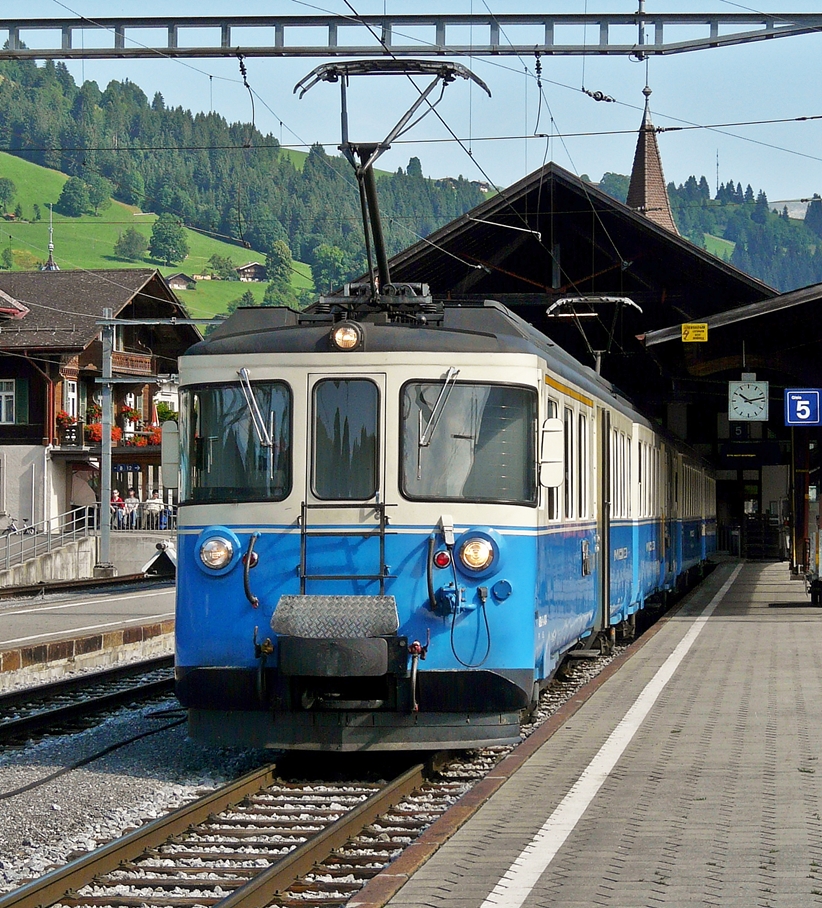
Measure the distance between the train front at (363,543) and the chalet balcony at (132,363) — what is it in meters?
45.2

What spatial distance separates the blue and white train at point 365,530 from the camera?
878 centimetres

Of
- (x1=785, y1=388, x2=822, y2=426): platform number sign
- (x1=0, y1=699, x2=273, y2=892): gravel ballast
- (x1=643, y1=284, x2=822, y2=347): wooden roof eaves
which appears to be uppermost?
(x1=643, y1=284, x2=822, y2=347): wooden roof eaves

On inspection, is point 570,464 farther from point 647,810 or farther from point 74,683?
point 74,683

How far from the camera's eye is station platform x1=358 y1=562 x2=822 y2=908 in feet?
19.0

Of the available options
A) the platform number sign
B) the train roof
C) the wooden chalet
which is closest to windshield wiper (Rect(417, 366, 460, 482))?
the train roof

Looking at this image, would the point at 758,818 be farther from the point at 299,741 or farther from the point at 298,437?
the point at 298,437

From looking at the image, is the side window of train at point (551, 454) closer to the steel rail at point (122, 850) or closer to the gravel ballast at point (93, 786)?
the steel rail at point (122, 850)

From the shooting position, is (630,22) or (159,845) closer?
(159,845)

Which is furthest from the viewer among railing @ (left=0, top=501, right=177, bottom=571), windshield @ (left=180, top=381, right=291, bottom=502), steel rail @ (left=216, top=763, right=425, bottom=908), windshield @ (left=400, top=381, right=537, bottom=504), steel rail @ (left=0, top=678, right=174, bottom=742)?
railing @ (left=0, top=501, right=177, bottom=571)

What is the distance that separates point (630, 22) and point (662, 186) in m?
48.6

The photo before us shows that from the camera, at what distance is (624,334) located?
36.6 meters

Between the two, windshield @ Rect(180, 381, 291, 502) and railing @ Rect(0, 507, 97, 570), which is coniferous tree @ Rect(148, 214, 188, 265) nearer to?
railing @ Rect(0, 507, 97, 570)

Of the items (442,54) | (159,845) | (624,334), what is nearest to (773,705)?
(159,845)

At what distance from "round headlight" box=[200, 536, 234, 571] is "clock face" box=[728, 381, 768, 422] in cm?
1678
